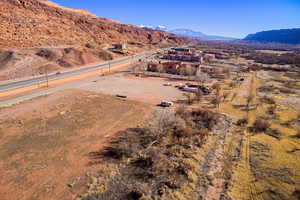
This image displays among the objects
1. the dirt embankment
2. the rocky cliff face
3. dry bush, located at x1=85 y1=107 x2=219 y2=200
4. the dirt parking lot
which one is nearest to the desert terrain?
dry bush, located at x1=85 y1=107 x2=219 y2=200

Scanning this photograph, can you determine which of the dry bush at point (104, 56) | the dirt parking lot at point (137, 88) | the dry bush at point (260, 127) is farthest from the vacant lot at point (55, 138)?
the dry bush at point (104, 56)

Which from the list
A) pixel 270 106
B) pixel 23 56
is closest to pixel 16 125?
pixel 23 56

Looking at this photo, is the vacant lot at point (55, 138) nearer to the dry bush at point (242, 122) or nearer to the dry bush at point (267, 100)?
the dry bush at point (242, 122)

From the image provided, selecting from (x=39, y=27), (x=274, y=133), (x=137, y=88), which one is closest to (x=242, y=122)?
(x=274, y=133)

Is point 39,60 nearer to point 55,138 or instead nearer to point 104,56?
point 104,56

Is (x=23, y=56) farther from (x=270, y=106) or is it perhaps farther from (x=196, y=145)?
(x=270, y=106)

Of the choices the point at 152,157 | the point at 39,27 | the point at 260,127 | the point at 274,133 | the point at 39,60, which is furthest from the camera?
the point at 39,27

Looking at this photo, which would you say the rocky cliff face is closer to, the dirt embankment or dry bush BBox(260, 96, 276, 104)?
the dirt embankment
